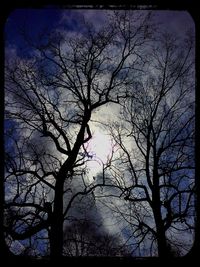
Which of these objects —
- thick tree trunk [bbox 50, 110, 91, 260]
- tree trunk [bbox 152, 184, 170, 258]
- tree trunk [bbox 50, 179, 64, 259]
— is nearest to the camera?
tree trunk [bbox 50, 179, 64, 259]

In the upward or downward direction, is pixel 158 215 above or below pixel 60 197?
below

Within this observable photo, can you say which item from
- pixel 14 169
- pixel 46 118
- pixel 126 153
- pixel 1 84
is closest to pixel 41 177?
pixel 14 169

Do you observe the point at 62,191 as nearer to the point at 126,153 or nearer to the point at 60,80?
the point at 126,153

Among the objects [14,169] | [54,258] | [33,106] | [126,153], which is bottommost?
[54,258]

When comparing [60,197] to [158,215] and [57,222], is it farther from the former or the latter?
[158,215]

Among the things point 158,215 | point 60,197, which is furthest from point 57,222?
point 158,215

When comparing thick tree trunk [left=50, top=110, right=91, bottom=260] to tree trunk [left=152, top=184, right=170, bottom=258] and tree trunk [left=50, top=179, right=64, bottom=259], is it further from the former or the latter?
tree trunk [left=152, top=184, right=170, bottom=258]

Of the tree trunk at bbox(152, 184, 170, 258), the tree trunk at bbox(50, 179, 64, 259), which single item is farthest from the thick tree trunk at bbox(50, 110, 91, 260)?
the tree trunk at bbox(152, 184, 170, 258)

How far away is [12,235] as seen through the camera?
26.0ft

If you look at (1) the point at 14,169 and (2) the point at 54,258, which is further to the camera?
(1) the point at 14,169

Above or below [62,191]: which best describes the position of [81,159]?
above

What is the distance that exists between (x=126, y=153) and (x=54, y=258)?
19.7ft

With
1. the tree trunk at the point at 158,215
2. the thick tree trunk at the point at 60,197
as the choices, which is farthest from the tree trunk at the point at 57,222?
the tree trunk at the point at 158,215

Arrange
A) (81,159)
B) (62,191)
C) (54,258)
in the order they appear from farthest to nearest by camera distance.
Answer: (81,159)
(62,191)
(54,258)
